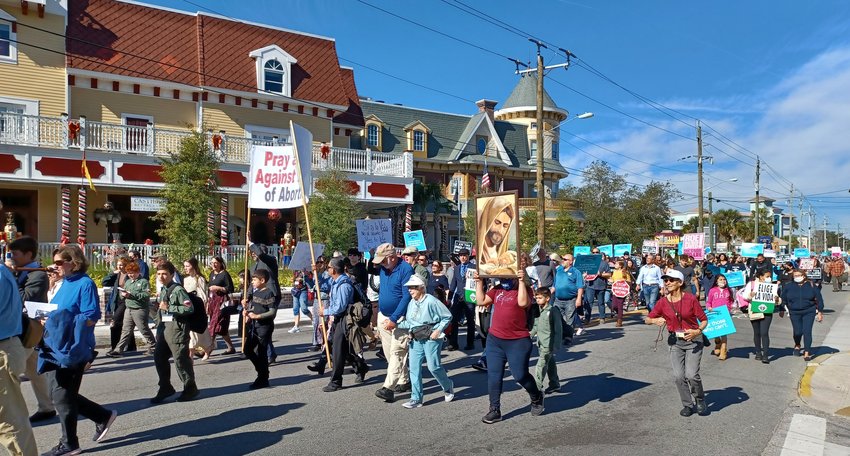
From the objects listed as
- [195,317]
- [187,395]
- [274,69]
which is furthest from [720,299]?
[274,69]

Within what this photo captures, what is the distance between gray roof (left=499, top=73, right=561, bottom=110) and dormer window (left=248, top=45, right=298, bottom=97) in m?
23.0

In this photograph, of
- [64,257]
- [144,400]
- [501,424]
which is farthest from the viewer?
[144,400]

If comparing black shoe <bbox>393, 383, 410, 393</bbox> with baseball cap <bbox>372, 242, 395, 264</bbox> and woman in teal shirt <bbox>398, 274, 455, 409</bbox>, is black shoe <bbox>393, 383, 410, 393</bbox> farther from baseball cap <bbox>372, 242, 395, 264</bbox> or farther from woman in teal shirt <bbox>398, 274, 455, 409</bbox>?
baseball cap <bbox>372, 242, 395, 264</bbox>

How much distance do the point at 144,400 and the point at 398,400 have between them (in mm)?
3007

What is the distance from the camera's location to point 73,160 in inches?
774

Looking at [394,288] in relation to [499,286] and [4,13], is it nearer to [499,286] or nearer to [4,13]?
[499,286]

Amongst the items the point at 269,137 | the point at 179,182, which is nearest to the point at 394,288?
A: the point at 179,182

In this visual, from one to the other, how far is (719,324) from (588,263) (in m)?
5.74

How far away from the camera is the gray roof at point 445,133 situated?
123ft

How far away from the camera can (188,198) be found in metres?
18.2

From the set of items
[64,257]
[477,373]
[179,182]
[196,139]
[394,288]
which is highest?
[196,139]

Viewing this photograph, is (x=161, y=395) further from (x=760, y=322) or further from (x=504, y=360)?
(x=760, y=322)

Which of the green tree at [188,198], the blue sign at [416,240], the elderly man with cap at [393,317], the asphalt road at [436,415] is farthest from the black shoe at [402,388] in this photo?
the green tree at [188,198]

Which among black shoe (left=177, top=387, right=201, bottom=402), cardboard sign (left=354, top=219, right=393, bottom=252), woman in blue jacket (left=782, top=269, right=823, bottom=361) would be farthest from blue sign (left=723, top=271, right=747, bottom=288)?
black shoe (left=177, top=387, right=201, bottom=402)
